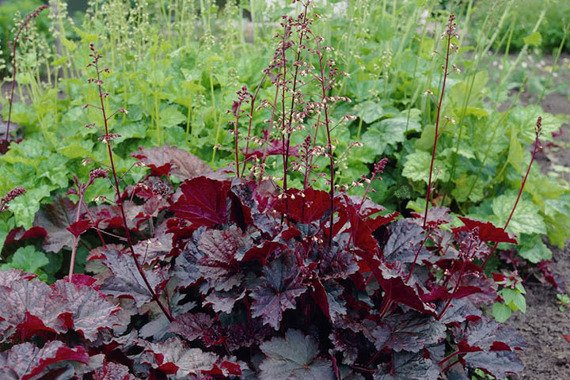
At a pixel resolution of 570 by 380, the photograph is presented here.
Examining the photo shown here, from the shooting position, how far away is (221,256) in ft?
Result: 6.71

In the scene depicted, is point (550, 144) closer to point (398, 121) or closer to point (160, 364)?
point (398, 121)

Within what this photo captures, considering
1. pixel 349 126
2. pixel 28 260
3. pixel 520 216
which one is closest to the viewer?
pixel 28 260

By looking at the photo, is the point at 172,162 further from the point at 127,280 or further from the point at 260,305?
the point at 260,305

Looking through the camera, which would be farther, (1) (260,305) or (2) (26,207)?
(2) (26,207)

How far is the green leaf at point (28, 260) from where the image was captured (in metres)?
2.73

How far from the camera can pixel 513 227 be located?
3266 mm

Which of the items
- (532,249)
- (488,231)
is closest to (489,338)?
(488,231)

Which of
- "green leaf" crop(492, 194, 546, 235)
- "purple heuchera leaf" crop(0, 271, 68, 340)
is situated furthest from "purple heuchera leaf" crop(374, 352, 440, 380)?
"green leaf" crop(492, 194, 546, 235)

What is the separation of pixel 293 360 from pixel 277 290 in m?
0.22

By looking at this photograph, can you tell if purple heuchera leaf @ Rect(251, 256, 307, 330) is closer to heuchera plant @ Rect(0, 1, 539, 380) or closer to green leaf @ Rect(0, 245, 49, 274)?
heuchera plant @ Rect(0, 1, 539, 380)

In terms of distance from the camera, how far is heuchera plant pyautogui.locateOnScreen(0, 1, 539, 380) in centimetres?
192

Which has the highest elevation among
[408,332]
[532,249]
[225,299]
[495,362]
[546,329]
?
[225,299]

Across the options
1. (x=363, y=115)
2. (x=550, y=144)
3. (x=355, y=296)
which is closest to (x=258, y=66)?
(x=363, y=115)

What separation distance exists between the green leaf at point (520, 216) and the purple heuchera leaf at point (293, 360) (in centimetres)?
165
